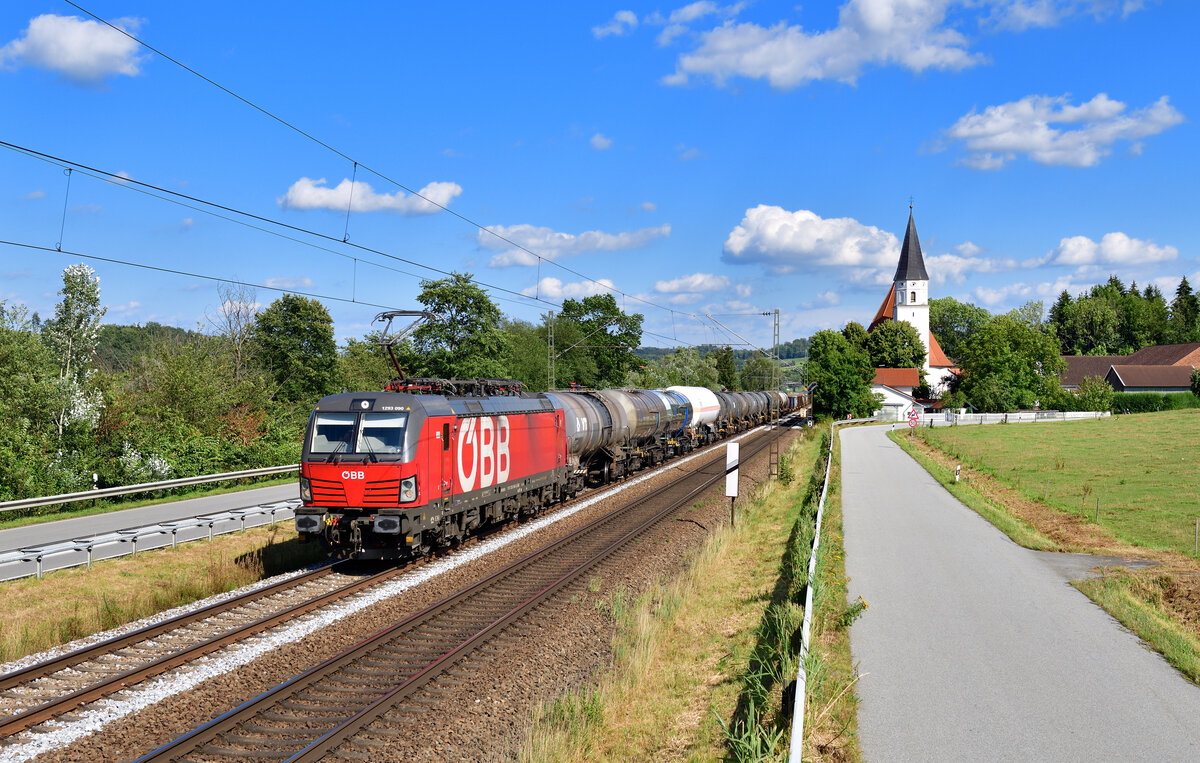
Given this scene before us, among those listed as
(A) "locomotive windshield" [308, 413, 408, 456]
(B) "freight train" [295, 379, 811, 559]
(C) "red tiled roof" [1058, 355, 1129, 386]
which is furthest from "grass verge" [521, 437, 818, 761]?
(C) "red tiled roof" [1058, 355, 1129, 386]

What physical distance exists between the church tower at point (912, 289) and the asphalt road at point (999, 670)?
115 metres

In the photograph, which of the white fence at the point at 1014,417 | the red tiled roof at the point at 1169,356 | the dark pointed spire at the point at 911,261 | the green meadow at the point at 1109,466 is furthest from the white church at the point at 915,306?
the green meadow at the point at 1109,466

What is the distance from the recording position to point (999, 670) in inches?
371

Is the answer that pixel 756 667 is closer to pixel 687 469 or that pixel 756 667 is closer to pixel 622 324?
pixel 687 469

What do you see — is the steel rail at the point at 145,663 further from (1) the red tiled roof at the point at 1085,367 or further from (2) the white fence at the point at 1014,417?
(1) the red tiled roof at the point at 1085,367

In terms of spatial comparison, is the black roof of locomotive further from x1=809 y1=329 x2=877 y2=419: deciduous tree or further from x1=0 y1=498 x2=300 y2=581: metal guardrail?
x1=809 y1=329 x2=877 y2=419: deciduous tree

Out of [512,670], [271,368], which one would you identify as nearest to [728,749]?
[512,670]

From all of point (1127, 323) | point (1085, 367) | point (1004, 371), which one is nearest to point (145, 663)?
point (1004, 371)

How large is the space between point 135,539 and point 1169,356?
126857mm

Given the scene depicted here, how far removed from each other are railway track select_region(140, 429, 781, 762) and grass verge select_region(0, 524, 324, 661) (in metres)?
4.48

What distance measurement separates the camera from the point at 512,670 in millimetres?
10664

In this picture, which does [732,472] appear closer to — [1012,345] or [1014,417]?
[1014,417]

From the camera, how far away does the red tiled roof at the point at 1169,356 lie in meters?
105

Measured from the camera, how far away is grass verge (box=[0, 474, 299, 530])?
2083 cm
